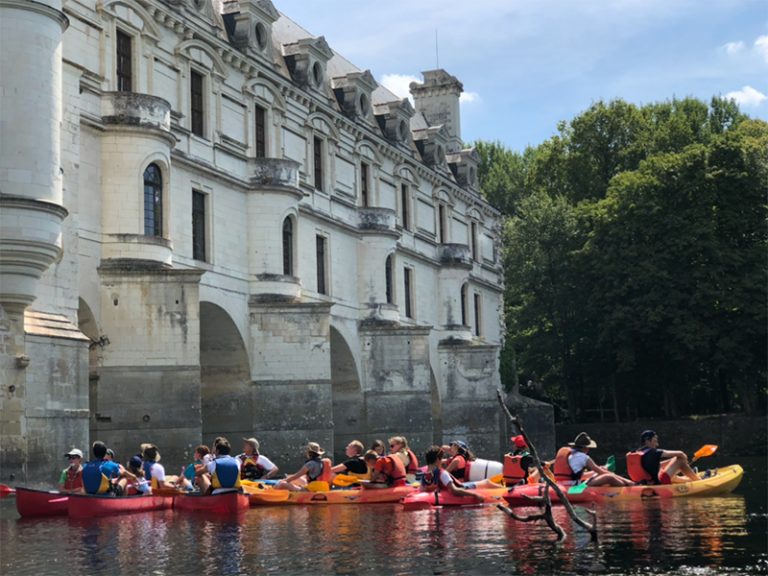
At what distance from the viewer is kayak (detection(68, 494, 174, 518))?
67.6 feet

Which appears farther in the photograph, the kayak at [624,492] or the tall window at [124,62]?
the tall window at [124,62]

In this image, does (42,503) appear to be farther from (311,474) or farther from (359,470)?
(359,470)

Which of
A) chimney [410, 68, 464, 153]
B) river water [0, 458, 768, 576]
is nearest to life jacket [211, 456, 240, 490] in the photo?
river water [0, 458, 768, 576]

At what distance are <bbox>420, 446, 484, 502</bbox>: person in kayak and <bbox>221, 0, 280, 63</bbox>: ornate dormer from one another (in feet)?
58.7

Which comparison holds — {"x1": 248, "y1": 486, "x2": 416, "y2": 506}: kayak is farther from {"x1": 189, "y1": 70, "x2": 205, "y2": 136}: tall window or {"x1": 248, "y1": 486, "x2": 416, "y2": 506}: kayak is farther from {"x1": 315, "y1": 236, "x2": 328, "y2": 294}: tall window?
{"x1": 315, "y1": 236, "x2": 328, "y2": 294}: tall window

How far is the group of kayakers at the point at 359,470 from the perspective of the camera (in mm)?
21453

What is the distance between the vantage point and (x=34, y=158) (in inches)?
922

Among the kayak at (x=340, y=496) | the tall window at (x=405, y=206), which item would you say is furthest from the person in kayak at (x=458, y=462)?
the tall window at (x=405, y=206)

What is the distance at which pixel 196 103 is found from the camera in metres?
34.3

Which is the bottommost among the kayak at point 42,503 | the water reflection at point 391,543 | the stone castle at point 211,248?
the water reflection at point 391,543

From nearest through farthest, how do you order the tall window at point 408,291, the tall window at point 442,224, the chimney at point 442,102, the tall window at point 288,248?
the tall window at point 288,248 < the tall window at point 408,291 < the tall window at point 442,224 < the chimney at point 442,102

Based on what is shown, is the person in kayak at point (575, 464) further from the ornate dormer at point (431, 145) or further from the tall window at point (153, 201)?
the ornate dormer at point (431, 145)

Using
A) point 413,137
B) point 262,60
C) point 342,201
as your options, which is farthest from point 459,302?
point 262,60

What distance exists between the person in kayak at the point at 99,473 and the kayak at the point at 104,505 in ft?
0.69
